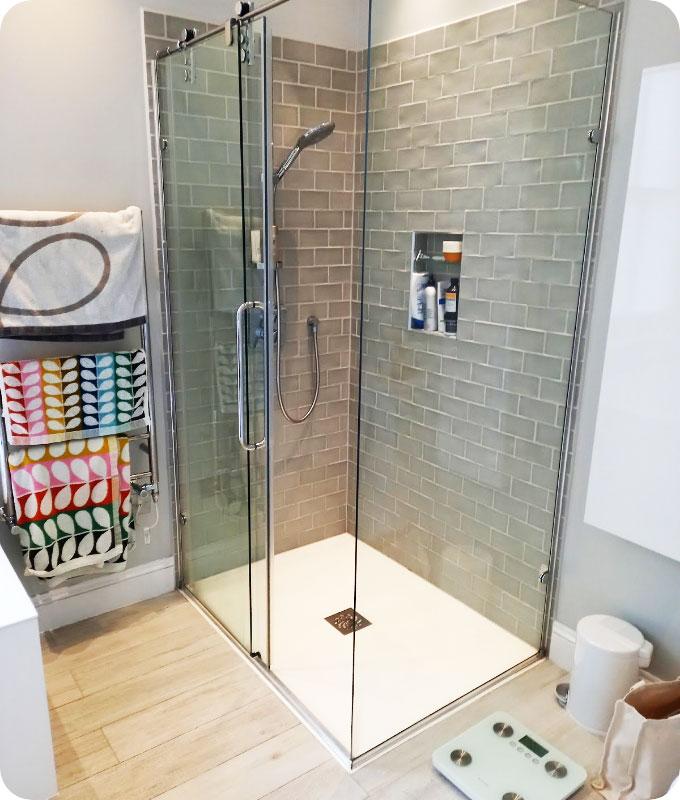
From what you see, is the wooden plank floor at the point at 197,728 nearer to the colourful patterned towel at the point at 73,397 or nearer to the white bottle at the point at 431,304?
the colourful patterned towel at the point at 73,397

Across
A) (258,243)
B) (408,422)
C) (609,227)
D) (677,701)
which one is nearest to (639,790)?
(677,701)

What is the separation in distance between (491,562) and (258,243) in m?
1.48

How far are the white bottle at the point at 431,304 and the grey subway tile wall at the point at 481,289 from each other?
0.08m

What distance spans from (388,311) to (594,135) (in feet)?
3.35

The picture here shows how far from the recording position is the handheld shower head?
273 cm

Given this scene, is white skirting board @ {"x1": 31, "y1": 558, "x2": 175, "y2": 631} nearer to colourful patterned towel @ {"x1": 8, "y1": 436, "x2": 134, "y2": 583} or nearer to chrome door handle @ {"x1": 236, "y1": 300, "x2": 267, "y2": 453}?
colourful patterned towel @ {"x1": 8, "y1": 436, "x2": 134, "y2": 583}

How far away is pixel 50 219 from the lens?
7.26ft

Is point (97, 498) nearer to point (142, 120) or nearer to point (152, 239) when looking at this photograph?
point (152, 239)

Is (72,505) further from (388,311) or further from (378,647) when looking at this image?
(388,311)

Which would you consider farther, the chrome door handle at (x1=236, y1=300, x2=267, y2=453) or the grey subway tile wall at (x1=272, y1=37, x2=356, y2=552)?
the grey subway tile wall at (x1=272, y1=37, x2=356, y2=552)

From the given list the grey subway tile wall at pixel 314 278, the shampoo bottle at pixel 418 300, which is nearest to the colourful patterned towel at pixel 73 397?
the grey subway tile wall at pixel 314 278

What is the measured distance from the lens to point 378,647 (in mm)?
2482

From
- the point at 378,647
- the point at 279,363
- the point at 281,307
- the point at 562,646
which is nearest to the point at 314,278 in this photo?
the point at 281,307

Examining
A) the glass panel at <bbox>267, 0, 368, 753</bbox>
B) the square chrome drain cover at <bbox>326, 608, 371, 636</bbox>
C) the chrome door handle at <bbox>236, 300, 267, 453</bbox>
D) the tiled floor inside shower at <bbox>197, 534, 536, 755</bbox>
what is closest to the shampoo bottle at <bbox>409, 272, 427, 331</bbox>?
the glass panel at <bbox>267, 0, 368, 753</bbox>
